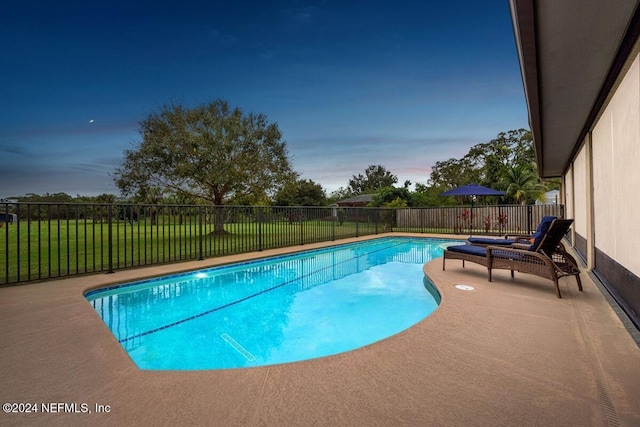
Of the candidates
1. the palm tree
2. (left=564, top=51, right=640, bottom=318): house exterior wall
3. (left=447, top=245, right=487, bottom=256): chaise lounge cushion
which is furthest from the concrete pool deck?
the palm tree

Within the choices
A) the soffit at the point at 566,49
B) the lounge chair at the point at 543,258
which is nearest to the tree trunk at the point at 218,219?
the lounge chair at the point at 543,258

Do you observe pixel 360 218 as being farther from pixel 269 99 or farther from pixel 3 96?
pixel 3 96

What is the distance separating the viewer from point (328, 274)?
6602 millimetres

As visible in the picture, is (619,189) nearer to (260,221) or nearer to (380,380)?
(380,380)

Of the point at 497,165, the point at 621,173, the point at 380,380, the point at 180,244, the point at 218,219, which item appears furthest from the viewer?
the point at 497,165

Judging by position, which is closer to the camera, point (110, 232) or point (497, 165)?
point (110, 232)

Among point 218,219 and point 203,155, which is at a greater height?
point 203,155

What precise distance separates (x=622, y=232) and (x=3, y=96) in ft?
63.3

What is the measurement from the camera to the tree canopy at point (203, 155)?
1236cm

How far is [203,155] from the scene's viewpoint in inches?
485

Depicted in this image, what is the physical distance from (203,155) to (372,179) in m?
43.3

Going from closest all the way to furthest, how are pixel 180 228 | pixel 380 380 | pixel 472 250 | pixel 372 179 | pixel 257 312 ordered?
pixel 380 380
pixel 257 312
pixel 472 250
pixel 180 228
pixel 372 179

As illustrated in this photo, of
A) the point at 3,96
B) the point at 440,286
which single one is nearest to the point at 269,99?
→ the point at 3,96

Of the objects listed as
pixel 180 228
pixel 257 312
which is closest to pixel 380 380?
pixel 257 312
